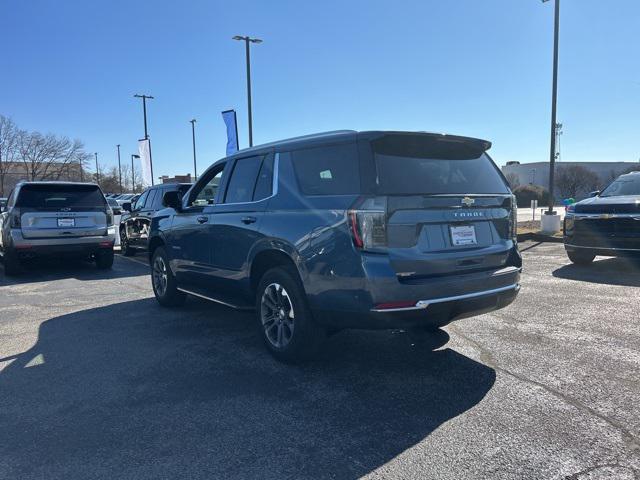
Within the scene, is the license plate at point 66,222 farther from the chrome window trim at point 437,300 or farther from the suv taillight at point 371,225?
the chrome window trim at point 437,300

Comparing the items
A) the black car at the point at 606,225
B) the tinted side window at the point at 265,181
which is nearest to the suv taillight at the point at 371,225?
the tinted side window at the point at 265,181

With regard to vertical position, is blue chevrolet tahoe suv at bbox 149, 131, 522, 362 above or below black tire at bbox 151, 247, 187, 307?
above

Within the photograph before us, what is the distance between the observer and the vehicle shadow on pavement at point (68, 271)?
9.48 meters

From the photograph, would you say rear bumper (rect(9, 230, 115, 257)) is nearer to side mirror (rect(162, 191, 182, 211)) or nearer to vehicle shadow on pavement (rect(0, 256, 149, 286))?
vehicle shadow on pavement (rect(0, 256, 149, 286))

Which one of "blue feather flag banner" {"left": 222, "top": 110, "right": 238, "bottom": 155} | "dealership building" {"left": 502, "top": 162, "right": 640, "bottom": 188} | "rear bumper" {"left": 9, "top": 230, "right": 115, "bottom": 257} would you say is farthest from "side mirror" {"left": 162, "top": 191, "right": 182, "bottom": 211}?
"dealership building" {"left": 502, "top": 162, "right": 640, "bottom": 188}

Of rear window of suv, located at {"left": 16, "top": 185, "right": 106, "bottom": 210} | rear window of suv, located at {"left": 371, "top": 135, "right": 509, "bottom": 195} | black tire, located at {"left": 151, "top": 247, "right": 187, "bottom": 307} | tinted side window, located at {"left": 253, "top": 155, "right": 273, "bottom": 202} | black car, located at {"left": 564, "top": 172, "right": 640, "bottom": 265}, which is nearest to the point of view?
rear window of suv, located at {"left": 371, "top": 135, "right": 509, "bottom": 195}

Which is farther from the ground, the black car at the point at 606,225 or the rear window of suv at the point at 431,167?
the rear window of suv at the point at 431,167

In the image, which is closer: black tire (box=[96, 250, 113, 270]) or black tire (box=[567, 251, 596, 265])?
black tire (box=[567, 251, 596, 265])

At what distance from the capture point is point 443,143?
4.16 m

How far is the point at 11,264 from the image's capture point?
953 centimetres

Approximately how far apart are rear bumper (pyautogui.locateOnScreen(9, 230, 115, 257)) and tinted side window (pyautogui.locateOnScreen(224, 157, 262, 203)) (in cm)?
570

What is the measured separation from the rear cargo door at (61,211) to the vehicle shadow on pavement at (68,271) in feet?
2.70

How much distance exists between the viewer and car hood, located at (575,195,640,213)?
8.33 meters

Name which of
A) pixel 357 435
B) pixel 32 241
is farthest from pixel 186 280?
pixel 32 241
